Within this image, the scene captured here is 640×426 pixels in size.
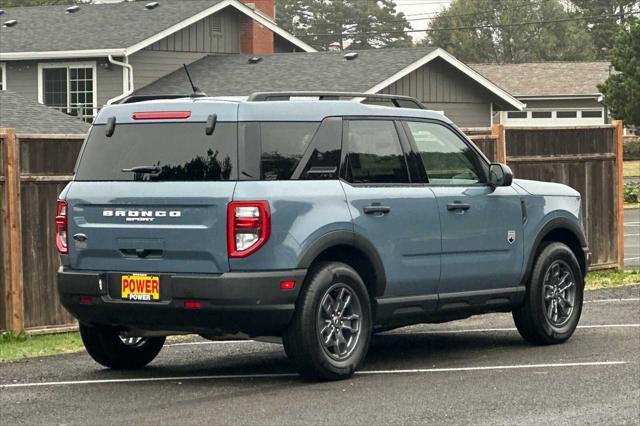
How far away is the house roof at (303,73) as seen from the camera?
113 feet

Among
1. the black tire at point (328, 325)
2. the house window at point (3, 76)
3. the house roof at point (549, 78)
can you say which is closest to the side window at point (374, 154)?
the black tire at point (328, 325)

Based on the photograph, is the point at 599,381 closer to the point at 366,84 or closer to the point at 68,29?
the point at 366,84

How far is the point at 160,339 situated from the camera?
447 inches

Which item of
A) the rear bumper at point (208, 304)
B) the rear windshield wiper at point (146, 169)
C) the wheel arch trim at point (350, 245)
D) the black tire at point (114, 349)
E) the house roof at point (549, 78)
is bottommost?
the black tire at point (114, 349)

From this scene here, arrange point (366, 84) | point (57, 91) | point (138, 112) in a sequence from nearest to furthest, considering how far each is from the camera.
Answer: point (138, 112) < point (366, 84) < point (57, 91)

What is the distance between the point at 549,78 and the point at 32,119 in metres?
50.8

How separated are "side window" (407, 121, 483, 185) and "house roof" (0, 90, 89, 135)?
10.8 m

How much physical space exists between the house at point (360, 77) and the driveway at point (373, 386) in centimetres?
2137

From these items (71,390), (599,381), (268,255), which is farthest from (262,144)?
(599,381)

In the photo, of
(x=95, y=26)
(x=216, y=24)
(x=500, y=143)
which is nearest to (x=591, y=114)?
(x=216, y=24)

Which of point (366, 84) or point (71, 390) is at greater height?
point (366, 84)

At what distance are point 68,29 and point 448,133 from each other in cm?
2768

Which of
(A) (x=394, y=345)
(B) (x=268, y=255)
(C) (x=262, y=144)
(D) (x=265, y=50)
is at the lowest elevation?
(A) (x=394, y=345)

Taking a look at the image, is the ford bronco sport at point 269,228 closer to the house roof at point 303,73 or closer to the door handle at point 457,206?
the door handle at point 457,206
